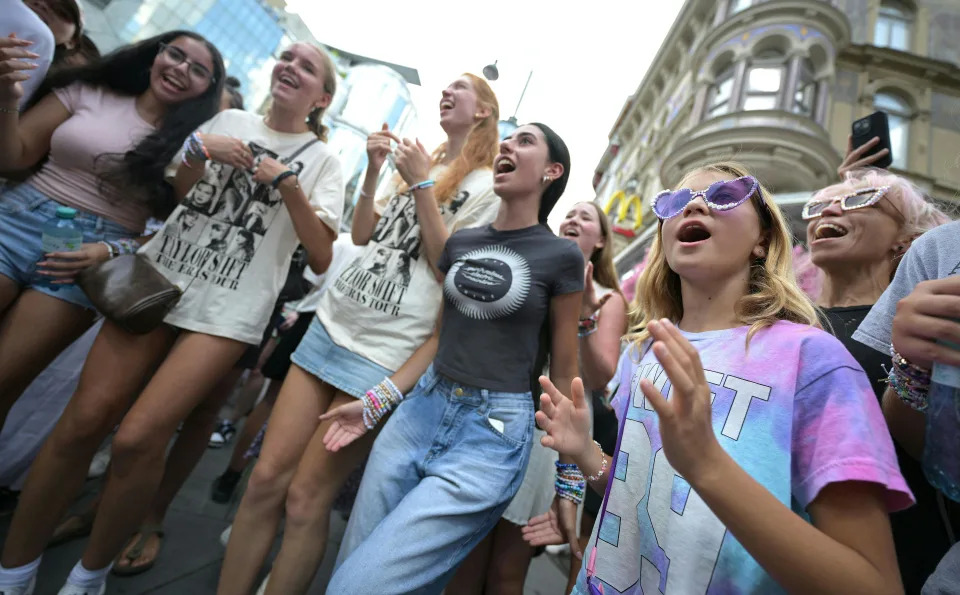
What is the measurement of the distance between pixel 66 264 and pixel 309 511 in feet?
5.41

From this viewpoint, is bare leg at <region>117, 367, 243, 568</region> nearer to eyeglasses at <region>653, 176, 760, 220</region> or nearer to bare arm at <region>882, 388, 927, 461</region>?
eyeglasses at <region>653, 176, 760, 220</region>

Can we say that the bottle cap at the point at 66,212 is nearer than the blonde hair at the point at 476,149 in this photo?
Yes

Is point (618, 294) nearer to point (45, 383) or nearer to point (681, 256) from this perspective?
point (681, 256)

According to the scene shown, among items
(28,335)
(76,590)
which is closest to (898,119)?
(28,335)

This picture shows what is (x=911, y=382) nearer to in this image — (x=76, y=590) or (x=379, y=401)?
(x=379, y=401)

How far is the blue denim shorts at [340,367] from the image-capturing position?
1.88 metres

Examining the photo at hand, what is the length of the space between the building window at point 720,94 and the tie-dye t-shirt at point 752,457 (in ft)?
39.3

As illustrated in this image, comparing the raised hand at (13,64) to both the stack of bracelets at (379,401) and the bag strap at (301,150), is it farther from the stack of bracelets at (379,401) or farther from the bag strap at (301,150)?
the stack of bracelets at (379,401)

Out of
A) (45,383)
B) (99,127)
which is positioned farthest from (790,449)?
(45,383)

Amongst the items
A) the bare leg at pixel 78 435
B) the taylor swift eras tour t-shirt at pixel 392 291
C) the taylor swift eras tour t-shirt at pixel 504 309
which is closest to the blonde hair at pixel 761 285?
the taylor swift eras tour t-shirt at pixel 504 309

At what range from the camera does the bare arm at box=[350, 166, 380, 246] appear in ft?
7.75

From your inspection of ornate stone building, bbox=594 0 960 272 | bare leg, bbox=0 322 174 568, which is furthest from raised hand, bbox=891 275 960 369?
ornate stone building, bbox=594 0 960 272

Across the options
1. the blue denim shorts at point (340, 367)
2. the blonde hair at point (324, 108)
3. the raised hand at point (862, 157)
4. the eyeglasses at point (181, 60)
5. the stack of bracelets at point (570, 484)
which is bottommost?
the stack of bracelets at point (570, 484)

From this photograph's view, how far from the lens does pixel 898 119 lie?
11648 millimetres
